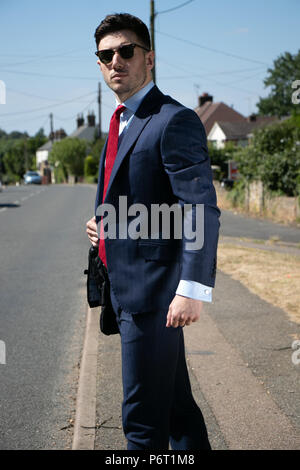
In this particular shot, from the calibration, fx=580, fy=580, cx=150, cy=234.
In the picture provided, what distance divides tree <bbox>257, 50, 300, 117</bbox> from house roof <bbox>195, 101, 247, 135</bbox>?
14.8ft

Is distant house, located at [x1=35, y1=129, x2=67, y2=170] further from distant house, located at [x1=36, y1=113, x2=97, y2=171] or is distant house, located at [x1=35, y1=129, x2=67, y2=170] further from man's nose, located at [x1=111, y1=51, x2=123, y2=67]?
man's nose, located at [x1=111, y1=51, x2=123, y2=67]

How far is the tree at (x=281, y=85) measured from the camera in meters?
69.9

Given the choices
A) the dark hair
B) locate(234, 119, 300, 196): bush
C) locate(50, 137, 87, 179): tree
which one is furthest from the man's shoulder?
locate(50, 137, 87, 179): tree

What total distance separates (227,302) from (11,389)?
319 cm

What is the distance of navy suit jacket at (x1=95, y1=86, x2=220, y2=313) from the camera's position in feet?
7.51

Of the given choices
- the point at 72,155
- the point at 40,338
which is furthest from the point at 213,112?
the point at 40,338

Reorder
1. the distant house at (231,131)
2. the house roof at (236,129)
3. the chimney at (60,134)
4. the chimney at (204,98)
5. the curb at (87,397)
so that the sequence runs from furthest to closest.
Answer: the chimney at (60,134) → the chimney at (204,98) → the house roof at (236,129) → the distant house at (231,131) → the curb at (87,397)

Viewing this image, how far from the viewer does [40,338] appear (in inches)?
229

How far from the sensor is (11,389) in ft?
14.5

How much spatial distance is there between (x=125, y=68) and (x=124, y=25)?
0.62 ft

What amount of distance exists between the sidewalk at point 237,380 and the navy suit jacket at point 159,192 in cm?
133

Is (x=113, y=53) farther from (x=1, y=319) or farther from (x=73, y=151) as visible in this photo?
(x=73, y=151)

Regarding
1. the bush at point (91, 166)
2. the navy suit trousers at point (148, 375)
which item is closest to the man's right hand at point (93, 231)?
the navy suit trousers at point (148, 375)

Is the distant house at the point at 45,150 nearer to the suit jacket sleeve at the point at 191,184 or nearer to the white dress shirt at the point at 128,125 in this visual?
the white dress shirt at the point at 128,125
